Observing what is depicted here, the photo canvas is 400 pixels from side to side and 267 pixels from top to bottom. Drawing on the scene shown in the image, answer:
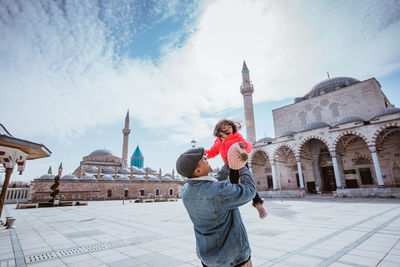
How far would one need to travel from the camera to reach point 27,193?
91.4 ft

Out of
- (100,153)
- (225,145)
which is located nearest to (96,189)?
(100,153)

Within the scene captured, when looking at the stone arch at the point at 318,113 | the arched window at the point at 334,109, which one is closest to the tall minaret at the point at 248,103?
the stone arch at the point at 318,113

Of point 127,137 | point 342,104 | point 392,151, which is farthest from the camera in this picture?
point 127,137

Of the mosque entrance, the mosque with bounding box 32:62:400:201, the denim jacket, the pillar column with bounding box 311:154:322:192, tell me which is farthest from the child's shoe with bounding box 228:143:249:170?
the mosque entrance

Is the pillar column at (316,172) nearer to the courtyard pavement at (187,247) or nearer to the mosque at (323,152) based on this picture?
the mosque at (323,152)

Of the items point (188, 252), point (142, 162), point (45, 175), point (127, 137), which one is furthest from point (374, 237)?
point (142, 162)

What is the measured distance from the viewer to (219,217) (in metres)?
1.44

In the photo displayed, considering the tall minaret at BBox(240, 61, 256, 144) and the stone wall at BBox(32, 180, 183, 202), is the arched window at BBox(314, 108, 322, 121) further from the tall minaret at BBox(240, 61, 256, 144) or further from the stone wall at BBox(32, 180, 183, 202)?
the stone wall at BBox(32, 180, 183, 202)

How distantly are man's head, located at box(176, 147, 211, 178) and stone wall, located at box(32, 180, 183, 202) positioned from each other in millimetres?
29774

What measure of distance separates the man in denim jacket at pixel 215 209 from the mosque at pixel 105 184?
27.9 metres

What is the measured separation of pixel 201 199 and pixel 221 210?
0.16 m

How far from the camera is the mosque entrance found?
2294cm

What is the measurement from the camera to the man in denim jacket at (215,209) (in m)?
1.39

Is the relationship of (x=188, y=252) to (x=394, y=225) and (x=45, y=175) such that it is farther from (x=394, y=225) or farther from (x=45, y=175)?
(x=45, y=175)
